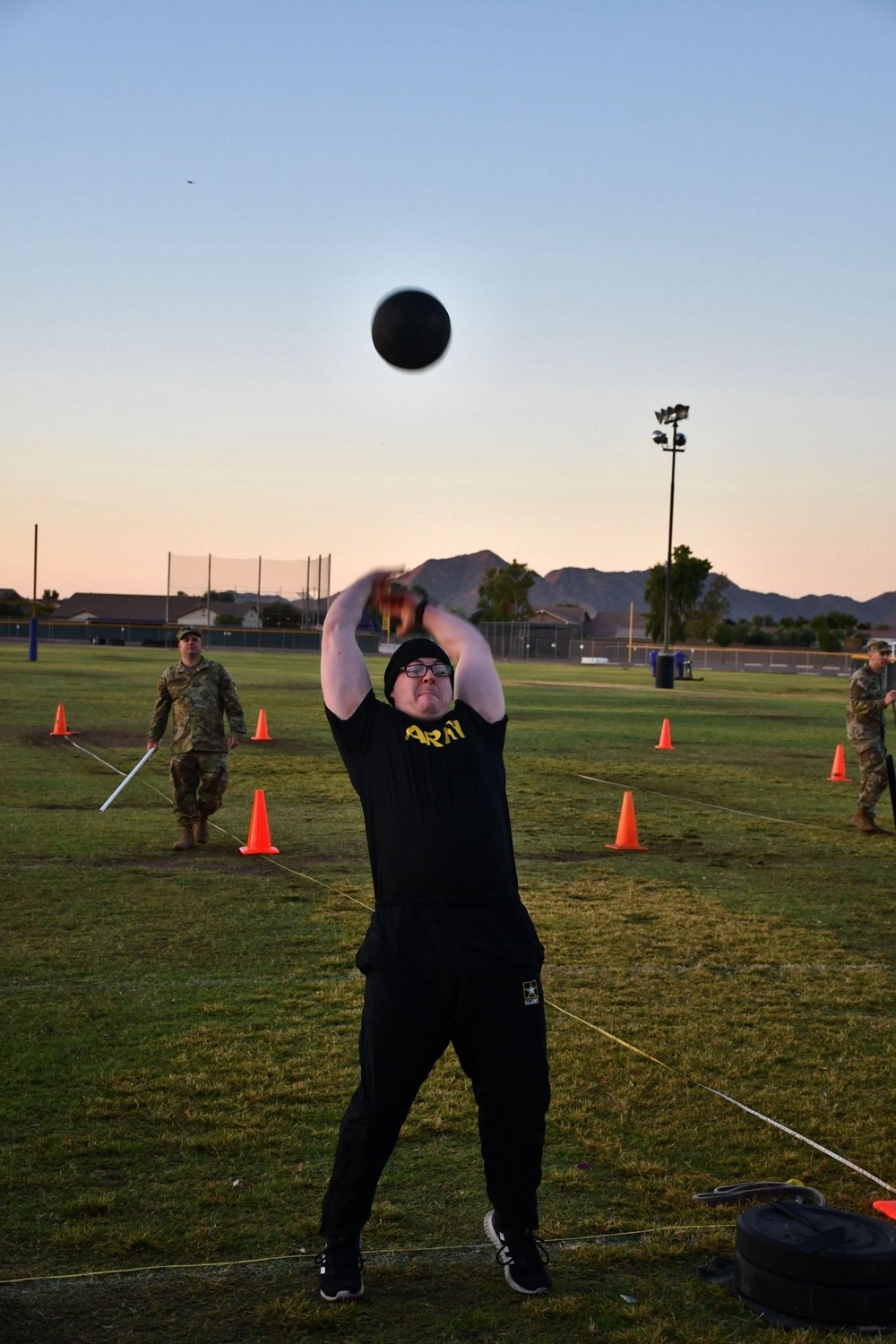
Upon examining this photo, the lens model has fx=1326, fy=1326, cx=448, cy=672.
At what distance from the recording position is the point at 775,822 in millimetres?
15375

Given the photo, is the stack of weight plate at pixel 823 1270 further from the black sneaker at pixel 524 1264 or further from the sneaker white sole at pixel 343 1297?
the sneaker white sole at pixel 343 1297

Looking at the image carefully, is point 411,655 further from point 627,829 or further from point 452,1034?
point 627,829

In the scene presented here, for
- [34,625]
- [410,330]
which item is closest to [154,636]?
[34,625]

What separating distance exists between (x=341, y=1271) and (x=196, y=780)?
8896 mm

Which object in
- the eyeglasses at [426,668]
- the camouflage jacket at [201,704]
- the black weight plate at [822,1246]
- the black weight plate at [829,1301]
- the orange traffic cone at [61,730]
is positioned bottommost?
the orange traffic cone at [61,730]

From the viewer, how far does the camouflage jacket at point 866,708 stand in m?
14.4

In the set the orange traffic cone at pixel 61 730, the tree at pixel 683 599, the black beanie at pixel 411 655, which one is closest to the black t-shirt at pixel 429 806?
the black beanie at pixel 411 655

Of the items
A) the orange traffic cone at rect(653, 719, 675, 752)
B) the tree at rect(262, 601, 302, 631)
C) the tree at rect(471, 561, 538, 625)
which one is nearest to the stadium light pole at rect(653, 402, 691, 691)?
the orange traffic cone at rect(653, 719, 675, 752)

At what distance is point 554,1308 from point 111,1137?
7.13 ft

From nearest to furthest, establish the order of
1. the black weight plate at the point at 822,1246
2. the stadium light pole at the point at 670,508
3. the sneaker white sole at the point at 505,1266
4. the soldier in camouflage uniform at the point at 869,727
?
the black weight plate at the point at 822,1246, the sneaker white sole at the point at 505,1266, the soldier in camouflage uniform at the point at 869,727, the stadium light pole at the point at 670,508

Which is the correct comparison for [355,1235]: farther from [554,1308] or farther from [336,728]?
[336,728]

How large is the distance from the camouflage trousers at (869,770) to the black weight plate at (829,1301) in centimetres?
1100

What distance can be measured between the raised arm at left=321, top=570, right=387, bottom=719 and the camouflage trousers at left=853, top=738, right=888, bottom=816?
35.8ft

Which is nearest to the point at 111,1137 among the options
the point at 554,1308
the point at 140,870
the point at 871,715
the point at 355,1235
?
the point at 355,1235
